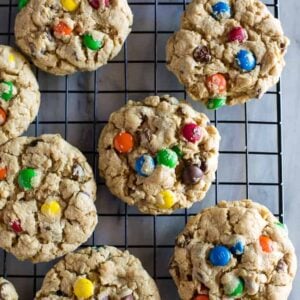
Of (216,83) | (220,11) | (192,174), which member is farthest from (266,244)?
(220,11)

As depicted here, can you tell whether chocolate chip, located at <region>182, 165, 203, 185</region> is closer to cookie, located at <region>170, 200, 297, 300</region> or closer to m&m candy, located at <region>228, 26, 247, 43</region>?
cookie, located at <region>170, 200, 297, 300</region>

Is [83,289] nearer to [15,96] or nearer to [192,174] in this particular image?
[192,174]

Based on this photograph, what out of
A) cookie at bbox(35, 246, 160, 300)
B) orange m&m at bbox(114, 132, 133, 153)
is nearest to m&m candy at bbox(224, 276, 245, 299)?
cookie at bbox(35, 246, 160, 300)

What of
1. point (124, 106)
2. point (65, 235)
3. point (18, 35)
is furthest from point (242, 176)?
point (18, 35)

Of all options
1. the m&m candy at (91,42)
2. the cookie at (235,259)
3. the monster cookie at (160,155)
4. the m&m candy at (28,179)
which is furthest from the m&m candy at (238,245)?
the m&m candy at (91,42)

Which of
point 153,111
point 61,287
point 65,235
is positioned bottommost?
point 61,287

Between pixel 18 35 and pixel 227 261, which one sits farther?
pixel 18 35

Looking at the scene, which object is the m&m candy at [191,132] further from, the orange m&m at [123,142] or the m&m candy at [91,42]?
the m&m candy at [91,42]

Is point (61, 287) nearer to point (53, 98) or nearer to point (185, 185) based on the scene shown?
point (185, 185)
